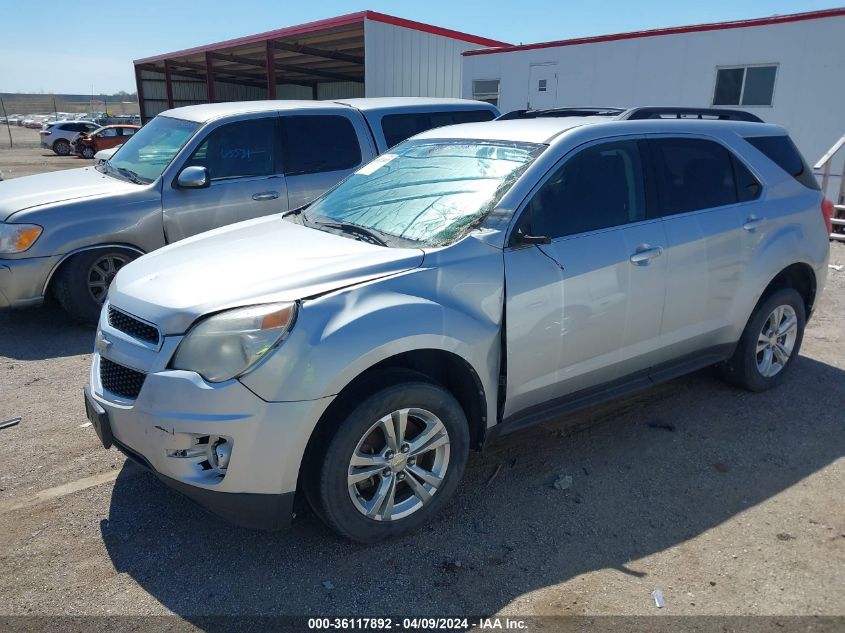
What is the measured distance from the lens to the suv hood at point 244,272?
2.70 metres

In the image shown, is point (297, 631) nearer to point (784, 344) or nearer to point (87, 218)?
point (784, 344)

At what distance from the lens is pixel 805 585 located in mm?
2752

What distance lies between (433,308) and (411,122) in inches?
178

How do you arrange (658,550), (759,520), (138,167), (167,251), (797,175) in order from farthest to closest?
(138,167) → (797,175) → (167,251) → (759,520) → (658,550)

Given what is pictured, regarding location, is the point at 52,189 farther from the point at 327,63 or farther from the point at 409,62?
the point at 327,63

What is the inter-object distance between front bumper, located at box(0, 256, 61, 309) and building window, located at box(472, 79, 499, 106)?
1319cm

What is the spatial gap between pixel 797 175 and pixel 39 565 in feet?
16.5

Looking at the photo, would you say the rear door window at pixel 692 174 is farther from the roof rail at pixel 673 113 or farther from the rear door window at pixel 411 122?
the rear door window at pixel 411 122

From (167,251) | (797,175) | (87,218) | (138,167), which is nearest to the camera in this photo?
(167,251)

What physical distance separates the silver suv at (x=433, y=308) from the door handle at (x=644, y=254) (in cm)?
1

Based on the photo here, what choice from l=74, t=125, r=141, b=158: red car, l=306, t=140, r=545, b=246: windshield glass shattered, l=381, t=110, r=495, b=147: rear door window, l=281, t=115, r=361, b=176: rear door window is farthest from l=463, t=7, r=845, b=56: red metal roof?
l=74, t=125, r=141, b=158: red car

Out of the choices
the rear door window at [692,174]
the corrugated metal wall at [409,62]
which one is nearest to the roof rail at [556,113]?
the rear door window at [692,174]

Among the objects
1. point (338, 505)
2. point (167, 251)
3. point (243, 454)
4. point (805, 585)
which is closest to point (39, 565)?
point (243, 454)

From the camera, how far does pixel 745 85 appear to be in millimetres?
12375
